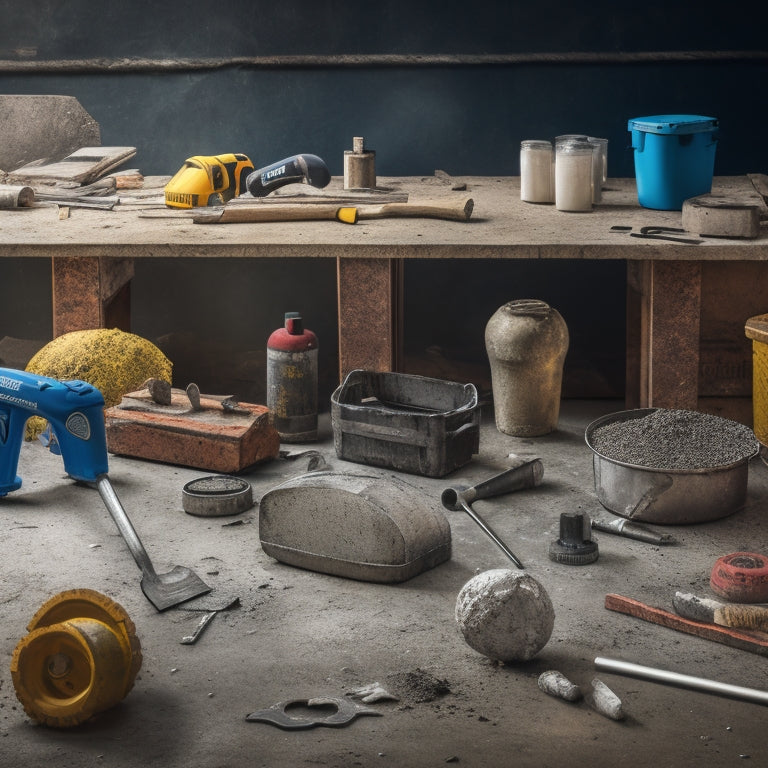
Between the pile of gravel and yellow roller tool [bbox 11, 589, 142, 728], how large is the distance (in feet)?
6.18

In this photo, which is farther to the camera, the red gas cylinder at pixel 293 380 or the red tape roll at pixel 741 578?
the red gas cylinder at pixel 293 380

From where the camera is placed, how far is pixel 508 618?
3.10m

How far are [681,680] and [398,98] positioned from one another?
432 cm

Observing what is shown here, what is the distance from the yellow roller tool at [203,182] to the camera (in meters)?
5.53

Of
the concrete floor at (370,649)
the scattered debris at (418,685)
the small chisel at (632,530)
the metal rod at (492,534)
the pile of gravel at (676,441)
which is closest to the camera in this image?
Result: the concrete floor at (370,649)

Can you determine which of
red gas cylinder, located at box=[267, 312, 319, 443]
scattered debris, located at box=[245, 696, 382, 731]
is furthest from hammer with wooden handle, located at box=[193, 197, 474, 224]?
scattered debris, located at box=[245, 696, 382, 731]

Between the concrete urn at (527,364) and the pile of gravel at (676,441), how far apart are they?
0.64 metres

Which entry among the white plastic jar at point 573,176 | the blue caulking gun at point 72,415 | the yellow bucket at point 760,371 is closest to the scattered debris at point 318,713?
the blue caulking gun at point 72,415

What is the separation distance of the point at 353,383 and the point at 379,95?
7.68 ft

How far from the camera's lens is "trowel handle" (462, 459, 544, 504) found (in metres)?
4.23

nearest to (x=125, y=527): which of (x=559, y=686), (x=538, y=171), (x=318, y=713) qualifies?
(x=318, y=713)

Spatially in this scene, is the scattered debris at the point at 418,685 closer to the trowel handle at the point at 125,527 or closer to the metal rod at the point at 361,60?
the trowel handle at the point at 125,527

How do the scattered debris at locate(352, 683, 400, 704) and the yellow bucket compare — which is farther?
the yellow bucket

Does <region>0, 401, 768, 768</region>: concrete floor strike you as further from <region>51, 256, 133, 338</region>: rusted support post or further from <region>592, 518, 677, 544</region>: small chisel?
<region>51, 256, 133, 338</region>: rusted support post
